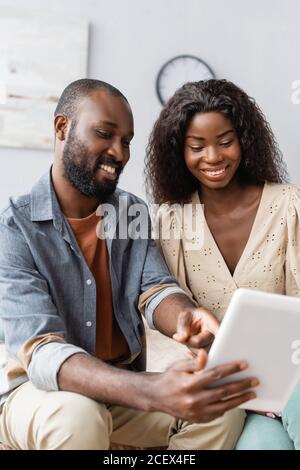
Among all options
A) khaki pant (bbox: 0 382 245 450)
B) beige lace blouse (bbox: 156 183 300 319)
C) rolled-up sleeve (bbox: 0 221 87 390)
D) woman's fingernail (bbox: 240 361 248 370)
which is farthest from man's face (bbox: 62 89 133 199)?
woman's fingernail (bbox: 240 361 248 370)

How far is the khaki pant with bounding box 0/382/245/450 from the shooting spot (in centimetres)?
98

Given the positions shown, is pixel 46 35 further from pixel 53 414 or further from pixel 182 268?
pixel 53 414

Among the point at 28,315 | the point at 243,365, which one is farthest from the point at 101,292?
the point at 243,365

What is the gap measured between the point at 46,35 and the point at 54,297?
2361 mm

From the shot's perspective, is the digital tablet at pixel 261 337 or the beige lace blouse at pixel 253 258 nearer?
the digital tablet at pixel 261 337

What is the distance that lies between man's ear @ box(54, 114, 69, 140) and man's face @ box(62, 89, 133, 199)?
Answer: 35 millimetres

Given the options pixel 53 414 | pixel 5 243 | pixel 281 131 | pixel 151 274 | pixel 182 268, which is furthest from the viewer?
pixel 281 131

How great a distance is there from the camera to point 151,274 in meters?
1.40

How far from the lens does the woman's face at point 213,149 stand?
1530 millimetres

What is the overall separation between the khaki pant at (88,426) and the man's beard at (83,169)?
456mm

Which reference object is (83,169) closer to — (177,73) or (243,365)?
(243,365)

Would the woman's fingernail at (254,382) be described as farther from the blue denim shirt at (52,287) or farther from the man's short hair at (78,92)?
the man's short hair at (78,92)

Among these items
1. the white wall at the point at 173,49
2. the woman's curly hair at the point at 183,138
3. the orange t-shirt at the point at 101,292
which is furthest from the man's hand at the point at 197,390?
the white wall at the point at 173,49
